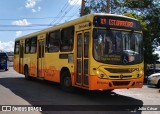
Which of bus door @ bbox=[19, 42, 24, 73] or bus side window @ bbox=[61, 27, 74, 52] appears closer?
bus side window @ bbox=[61, 27, 74, 52]

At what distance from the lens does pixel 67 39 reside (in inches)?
581

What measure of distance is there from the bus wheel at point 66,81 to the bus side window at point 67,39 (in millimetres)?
1080

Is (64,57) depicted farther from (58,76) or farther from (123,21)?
(123,21)

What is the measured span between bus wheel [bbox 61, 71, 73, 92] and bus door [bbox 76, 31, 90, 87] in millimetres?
1176

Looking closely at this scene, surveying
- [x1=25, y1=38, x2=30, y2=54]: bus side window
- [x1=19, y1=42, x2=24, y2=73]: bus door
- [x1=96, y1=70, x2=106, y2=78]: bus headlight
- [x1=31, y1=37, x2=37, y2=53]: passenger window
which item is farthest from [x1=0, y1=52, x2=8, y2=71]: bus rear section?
[x1=96, y1=70, x2=106, y2=78]: bus headlight

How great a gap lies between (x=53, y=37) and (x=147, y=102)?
622 centimetres

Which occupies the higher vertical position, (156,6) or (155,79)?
(156,6)

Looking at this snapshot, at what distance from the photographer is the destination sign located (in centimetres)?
1248

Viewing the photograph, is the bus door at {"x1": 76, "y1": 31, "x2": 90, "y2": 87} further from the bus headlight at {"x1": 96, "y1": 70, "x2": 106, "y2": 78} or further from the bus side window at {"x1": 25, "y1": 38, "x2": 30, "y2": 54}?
the bus side window at {"x1": 25, "y1": 38, "x2": 30, "y2": 54}

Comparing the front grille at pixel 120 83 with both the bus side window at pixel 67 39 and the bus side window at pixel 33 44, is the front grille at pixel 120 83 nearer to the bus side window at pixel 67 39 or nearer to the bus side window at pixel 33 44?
the bus side window at pixel 67 39

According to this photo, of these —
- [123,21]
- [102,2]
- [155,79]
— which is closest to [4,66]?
[102,2]

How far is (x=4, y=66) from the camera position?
4097 cm

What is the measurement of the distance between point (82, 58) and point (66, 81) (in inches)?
85.8

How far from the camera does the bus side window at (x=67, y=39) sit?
46.8 ft
